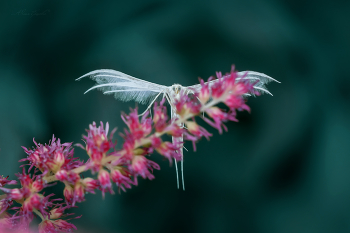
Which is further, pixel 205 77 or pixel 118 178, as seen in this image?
pixel 205 77

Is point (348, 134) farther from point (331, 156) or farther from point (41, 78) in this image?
point (41, 78)

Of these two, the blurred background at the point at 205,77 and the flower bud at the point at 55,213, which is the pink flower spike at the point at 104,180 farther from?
the blurred background at the point at 205,77

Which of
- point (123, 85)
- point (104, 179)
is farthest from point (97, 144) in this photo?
point (123, 85)

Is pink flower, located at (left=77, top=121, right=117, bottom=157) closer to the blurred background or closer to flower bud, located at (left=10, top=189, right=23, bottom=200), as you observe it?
flower bud, located at (left=10, top=189, right=23, bottom=200)

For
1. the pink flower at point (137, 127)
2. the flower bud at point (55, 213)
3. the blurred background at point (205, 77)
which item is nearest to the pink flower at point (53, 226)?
the flower bud at point (55, 213)

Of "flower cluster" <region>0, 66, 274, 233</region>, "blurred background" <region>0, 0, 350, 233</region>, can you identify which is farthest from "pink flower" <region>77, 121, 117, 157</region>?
"blurred background" <region>0, 0, 350, 233</region>

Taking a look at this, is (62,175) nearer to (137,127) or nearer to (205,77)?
(137,127)
